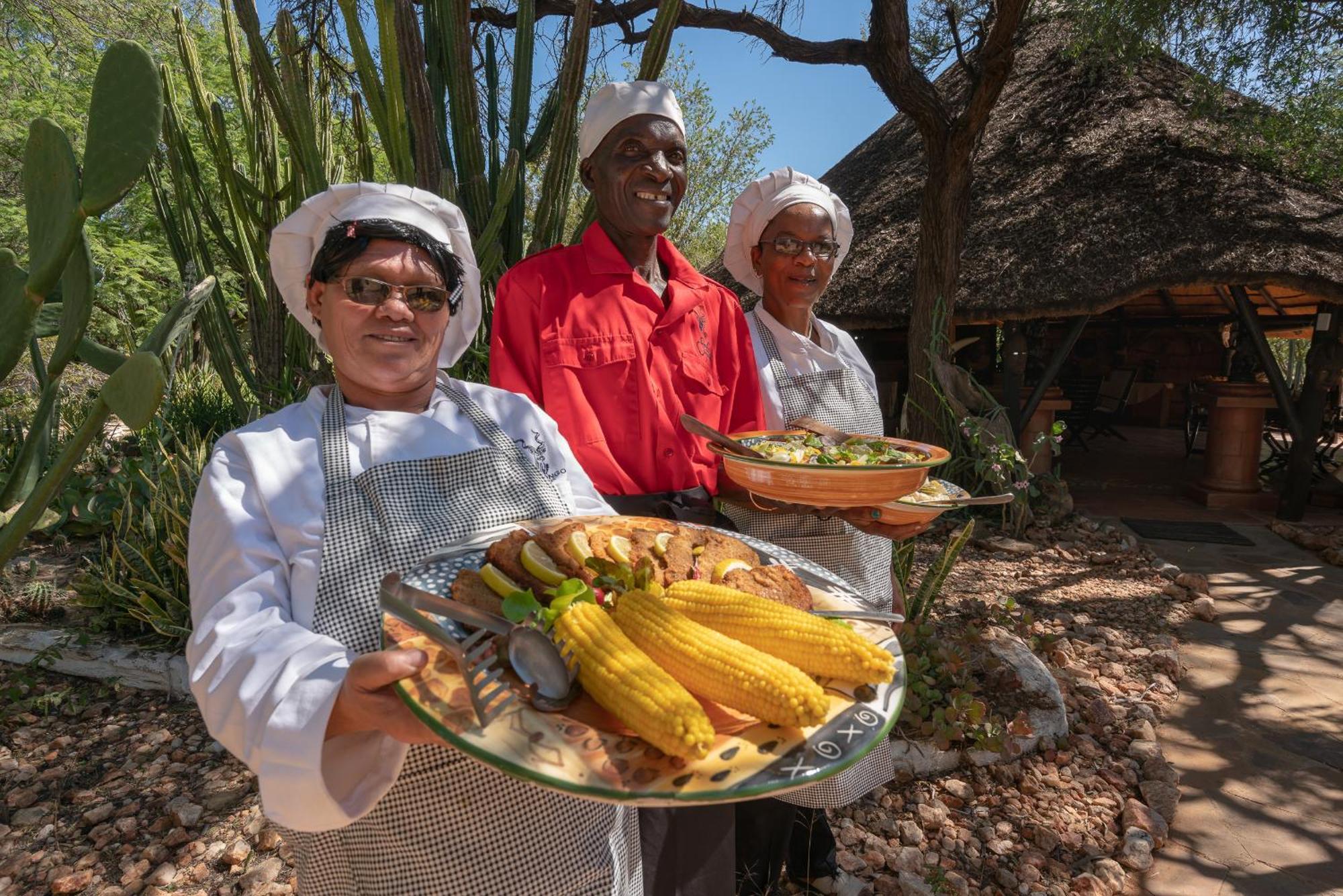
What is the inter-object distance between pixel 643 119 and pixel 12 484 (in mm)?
2032

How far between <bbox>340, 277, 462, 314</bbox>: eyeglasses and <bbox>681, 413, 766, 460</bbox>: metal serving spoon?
69 cm

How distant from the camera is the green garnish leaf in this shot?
1127 mm

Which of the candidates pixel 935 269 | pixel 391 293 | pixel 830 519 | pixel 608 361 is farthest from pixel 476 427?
pixel 935 269

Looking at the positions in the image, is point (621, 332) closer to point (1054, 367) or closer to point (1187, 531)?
point (1054, 367)

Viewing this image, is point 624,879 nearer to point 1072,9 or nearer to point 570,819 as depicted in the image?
point 570,819

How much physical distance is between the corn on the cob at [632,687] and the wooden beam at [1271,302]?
10514 millimetres

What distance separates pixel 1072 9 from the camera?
22.6ft

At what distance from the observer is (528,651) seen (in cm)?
103

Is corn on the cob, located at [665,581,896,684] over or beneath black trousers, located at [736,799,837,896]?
over

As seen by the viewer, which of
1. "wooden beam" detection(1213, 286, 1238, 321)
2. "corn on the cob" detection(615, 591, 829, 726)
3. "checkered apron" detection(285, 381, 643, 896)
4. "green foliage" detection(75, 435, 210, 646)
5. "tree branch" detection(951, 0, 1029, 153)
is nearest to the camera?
"corn on the cob" detection(615, 591, 829, 726)

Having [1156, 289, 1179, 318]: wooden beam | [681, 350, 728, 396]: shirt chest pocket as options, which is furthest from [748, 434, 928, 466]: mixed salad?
[1156, 289, 1179, 318]: wooden beam

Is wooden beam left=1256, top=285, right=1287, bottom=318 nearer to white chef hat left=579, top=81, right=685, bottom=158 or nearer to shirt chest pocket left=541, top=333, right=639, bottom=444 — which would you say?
white chef hat left=579, top=81, right=685, bottom=158

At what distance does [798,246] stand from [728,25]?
572cm

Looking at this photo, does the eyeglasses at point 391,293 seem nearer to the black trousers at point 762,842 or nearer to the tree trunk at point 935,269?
the black trousers at point 762,842
